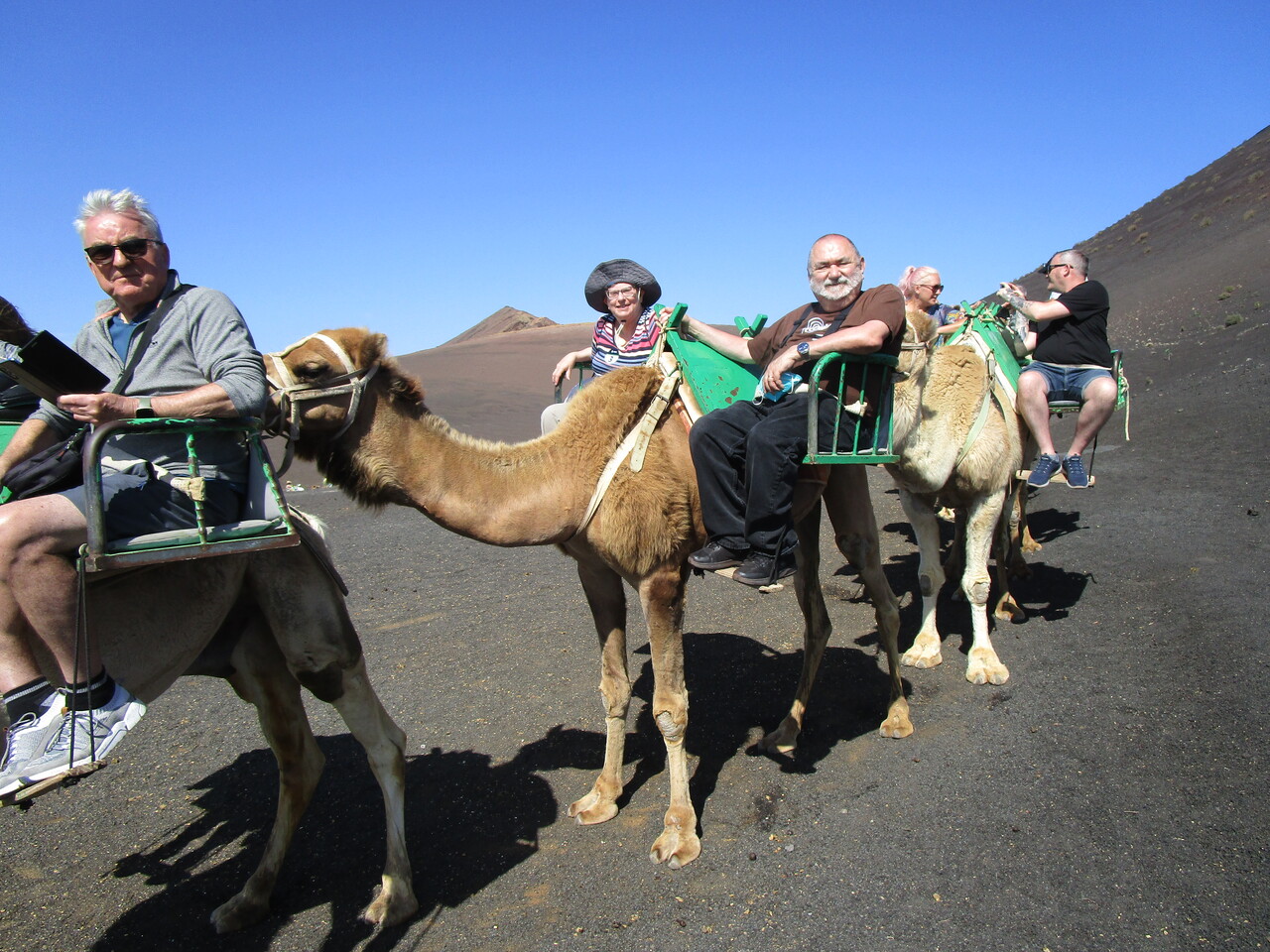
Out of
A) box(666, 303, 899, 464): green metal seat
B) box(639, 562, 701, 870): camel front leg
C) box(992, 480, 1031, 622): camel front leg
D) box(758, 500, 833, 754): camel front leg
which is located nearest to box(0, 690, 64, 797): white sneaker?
box(639, 562, 701, 870): camel front leg

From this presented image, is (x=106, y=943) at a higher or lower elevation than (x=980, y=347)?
lower

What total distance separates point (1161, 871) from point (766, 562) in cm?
202

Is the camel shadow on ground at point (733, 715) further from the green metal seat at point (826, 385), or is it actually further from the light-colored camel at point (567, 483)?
the green metal seat at point (826, 385)

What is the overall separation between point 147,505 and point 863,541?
3.66 m

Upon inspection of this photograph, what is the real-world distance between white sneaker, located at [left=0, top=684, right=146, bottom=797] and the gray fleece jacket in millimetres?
824

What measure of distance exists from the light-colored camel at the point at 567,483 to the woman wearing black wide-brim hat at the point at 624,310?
0.92 metres

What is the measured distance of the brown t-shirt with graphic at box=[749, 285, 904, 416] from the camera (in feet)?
13.0

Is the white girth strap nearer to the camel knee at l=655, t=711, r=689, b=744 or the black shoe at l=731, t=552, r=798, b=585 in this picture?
the black shoe at l=731, t=552, r=798, b=585

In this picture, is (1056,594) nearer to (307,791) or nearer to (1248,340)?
(307,791)

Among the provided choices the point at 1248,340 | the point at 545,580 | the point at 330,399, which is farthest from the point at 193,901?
the point at 1248,340

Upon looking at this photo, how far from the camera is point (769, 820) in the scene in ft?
13.5

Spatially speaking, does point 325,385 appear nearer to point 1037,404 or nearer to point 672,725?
point 672,725

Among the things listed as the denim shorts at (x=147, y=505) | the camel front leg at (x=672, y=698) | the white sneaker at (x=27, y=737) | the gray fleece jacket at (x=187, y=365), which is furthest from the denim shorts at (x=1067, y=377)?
the white sneaker at (x=27, y=737)

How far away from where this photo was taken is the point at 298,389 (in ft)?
10.3
